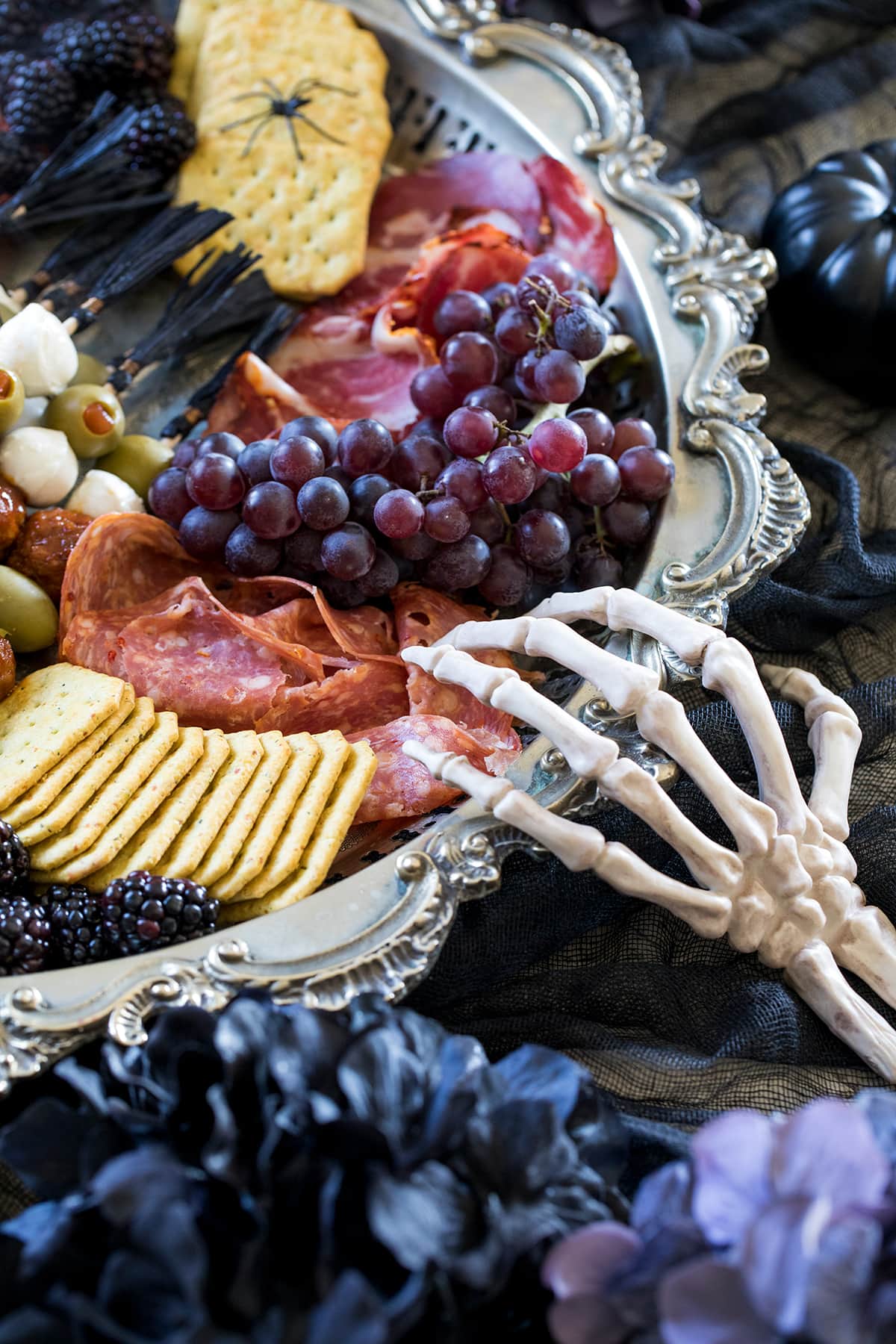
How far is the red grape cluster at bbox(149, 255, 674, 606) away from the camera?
1002 millimetres

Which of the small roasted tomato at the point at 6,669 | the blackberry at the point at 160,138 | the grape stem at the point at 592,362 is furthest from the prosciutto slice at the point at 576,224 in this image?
the small roasted tomato at the point at 6,669

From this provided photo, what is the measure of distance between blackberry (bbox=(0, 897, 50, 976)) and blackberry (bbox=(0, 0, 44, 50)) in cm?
118

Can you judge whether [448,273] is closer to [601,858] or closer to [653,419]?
[653,419]

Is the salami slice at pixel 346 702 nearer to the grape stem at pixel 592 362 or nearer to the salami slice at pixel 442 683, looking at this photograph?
the salami slice at pixel 442 683

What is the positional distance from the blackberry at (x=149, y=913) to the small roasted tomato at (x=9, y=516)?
1.25 ft

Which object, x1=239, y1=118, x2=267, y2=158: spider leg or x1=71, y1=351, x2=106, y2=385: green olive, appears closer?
x1=71, y1=351, x2=106, y2=385: green olive

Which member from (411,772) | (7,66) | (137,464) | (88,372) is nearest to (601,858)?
(411,772)

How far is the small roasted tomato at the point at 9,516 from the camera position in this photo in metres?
1.01

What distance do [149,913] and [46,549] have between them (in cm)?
40

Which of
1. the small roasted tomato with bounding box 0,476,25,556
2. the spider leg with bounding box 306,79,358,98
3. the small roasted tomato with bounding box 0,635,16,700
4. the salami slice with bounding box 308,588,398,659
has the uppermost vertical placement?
the spider leg with bounding box 306,79,358,98

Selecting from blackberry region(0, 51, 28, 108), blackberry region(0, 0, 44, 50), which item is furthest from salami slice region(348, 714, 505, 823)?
blackberry region(0, 0, 44, 50)

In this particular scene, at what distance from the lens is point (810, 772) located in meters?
1.02

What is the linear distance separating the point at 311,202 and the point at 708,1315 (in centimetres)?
124

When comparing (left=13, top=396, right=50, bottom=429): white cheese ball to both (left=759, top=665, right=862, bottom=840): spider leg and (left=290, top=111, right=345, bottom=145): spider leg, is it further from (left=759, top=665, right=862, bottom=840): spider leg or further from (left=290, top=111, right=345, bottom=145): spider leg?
(left=759, top=665, right=862, bottom=840): spider leg
